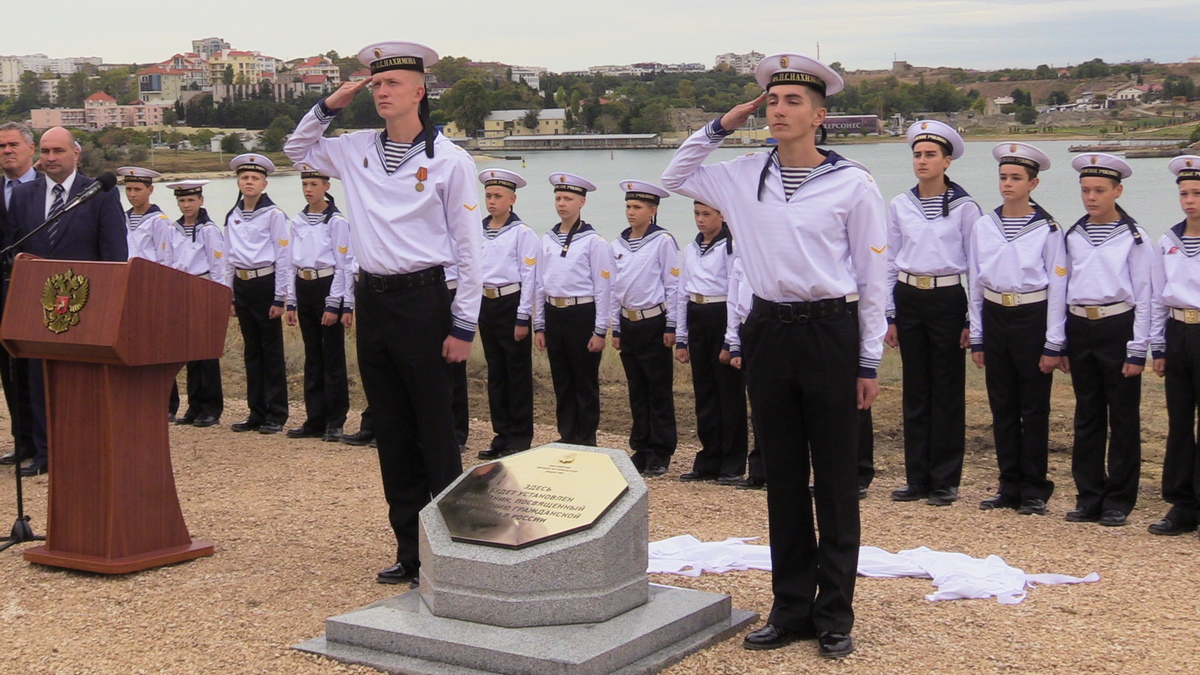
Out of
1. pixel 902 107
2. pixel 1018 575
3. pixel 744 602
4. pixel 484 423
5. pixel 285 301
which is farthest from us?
pixel 902 107

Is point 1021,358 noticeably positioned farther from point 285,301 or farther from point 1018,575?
point 285,301

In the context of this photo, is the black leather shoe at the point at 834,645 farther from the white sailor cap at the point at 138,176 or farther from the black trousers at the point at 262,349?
the white sailor cap at the point at 138,176

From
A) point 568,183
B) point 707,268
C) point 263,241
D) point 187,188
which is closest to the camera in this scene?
point 707,268

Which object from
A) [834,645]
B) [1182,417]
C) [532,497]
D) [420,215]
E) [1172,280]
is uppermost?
[420,215]

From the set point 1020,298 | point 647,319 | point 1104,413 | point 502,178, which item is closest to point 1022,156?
point 1020,298

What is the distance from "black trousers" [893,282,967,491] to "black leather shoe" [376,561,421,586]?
3633mm

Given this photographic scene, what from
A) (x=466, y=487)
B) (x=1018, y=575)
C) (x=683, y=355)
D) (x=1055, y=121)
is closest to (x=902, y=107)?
(x=1055, y=121)

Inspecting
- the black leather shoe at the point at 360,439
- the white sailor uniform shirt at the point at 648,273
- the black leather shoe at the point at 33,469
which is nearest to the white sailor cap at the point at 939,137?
the white sailor uniform shirt at the point at 648,273

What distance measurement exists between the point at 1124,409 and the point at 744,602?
309 cm

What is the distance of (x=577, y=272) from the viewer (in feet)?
30.8

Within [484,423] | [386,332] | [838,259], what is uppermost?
[838,259]

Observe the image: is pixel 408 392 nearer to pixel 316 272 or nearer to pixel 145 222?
pixel 316 272

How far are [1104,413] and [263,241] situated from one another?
6425 mm

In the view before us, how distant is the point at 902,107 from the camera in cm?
1916
